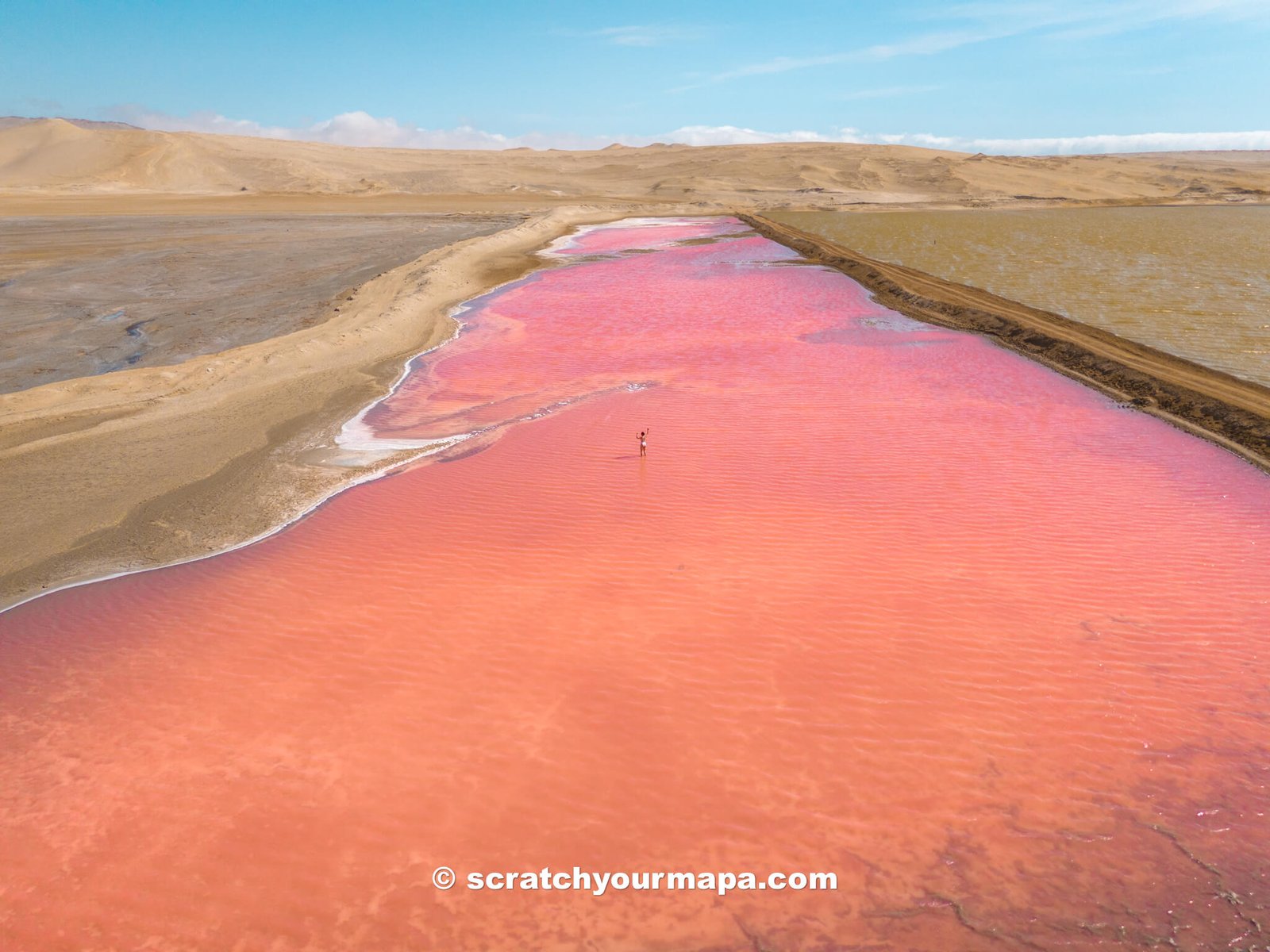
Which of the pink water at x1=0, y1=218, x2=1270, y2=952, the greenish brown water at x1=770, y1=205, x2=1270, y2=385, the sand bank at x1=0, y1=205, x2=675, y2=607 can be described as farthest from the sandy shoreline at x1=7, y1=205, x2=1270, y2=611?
the greenish brown water at x1=770, y1=205, x2=1270, y2=385

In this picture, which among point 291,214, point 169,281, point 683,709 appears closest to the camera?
point 683,709

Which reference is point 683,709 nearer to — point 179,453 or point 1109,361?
point 179,453

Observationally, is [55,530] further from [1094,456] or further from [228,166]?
[228,166]

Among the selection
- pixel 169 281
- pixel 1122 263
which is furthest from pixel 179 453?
pixel 1122 263

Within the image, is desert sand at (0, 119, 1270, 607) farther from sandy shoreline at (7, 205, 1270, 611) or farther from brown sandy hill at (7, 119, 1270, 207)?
brown sandy hill at (7, 119, 1270, 207)

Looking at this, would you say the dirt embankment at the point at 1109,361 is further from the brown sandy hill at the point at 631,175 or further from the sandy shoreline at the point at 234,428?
the brown sandy hill at the point at 631,175

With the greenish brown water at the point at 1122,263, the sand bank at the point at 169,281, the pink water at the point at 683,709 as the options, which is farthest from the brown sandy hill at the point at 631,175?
the pink water at the point at 683,709
